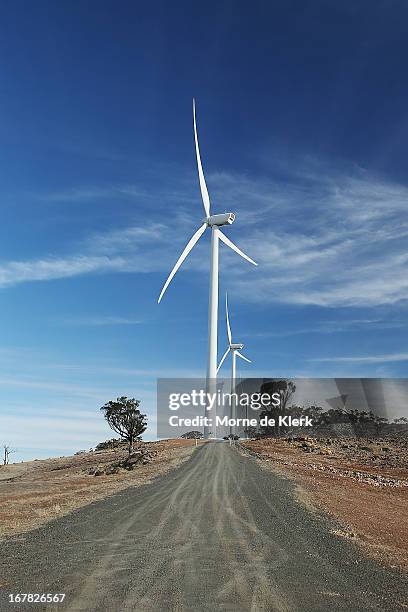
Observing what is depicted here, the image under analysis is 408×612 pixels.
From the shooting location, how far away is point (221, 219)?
2773 inches

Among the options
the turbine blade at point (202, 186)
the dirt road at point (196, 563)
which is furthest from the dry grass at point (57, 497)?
the turbine blade at point (202, 186)

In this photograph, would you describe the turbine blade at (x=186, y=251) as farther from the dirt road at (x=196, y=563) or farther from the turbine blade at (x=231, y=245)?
the dirt road at (x=196, y=563)

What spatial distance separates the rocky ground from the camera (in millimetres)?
18466

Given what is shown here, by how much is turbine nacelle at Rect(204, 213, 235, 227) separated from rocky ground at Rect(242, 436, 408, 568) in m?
30.2

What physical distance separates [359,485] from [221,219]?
42.5 metres

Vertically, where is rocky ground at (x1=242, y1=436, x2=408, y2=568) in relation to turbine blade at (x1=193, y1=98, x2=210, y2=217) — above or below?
below

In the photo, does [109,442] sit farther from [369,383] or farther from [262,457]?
[369,383]

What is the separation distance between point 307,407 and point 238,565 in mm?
127770

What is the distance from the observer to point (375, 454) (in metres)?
65.8

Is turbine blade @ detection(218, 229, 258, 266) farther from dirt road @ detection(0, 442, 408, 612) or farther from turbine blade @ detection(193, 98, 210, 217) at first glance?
dirt road @ detection(0, 442, 408, 612)

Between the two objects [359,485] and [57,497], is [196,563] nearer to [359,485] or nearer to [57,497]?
[57,497]

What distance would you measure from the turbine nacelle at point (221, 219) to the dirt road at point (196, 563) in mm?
50282

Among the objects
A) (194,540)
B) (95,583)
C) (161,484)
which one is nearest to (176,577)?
(95,583)

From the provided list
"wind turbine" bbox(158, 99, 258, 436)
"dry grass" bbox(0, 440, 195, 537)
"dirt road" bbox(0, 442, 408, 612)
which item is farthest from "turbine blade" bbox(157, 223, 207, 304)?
"dirt road" bbox(0, 442, 408, 612)
